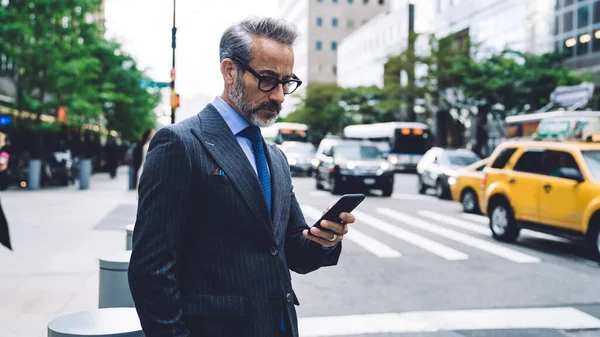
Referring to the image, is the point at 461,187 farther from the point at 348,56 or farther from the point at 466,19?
the point at 348,56

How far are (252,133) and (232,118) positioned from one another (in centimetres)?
10

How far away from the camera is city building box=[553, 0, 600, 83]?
1347 inches

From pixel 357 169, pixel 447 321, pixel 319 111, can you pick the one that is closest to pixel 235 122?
pixel 447 321

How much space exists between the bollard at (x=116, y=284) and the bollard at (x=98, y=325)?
1.20 metres

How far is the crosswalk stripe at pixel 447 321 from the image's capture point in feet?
20.5

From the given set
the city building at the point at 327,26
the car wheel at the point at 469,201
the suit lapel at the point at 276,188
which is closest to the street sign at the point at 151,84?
the car wheel at the point at 469,201

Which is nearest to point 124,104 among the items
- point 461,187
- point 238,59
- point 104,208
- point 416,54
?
point 416,54

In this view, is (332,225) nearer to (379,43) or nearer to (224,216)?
(224,216)

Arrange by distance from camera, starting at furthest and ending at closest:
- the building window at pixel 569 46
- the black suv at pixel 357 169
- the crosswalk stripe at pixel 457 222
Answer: the building window at pixel 569 46
the black suv at pixel 357 169
the crosswalk stripe at pixel 457 222

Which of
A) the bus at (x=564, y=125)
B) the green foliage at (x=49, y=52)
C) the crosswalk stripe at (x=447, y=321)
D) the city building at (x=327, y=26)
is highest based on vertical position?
the city building at (x=327, y=26)

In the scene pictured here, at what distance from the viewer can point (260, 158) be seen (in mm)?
2566

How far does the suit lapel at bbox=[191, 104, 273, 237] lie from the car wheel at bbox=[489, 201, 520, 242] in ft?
32.8

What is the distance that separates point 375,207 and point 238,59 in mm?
16208

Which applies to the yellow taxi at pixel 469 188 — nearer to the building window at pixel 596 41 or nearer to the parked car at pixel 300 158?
the parked car at pixel 300 158
